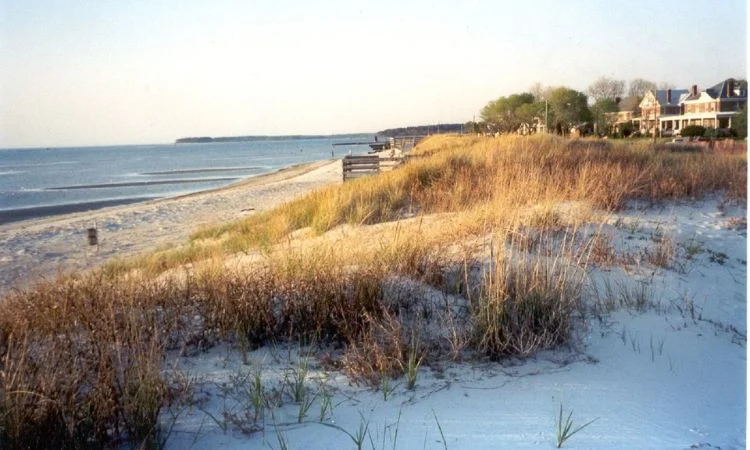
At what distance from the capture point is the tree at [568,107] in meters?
50.2

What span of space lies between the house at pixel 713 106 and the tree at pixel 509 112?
12.0m

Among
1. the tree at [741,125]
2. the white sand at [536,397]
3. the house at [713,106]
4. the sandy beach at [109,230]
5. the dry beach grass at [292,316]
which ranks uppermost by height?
the house at [713,106]

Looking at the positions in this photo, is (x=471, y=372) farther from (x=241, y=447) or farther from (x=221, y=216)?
(x=221, y=216)

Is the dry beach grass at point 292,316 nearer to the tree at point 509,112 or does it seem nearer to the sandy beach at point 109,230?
the sandy beach at point 109,230

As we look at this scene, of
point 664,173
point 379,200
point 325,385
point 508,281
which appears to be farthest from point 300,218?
point 325,385

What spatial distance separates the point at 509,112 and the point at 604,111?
1847cm

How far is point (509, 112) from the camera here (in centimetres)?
4359

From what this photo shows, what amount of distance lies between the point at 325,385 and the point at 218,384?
2.25 ft

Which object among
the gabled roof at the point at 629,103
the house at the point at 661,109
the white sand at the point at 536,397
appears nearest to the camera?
the white sand at the point at 536,397

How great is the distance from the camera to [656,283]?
640cm

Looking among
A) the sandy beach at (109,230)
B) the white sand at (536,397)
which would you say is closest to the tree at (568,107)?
the sandy beach at (109,230)

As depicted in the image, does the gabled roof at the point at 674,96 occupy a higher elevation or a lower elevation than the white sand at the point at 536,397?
higher

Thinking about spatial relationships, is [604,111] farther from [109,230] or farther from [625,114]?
[109,230]

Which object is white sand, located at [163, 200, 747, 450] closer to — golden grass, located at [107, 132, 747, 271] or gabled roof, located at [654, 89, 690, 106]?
golden grass, located at [107, 132, 747, 271]
